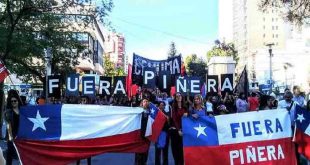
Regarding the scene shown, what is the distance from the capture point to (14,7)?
18062 mm

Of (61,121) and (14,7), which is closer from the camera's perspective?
(61,121)

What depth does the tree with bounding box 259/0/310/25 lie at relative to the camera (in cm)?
1935

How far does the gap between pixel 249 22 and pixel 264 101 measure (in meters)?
144

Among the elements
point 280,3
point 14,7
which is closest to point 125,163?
point 14,7

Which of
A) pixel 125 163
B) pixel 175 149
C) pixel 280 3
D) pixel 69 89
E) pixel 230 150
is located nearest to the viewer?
pixel 230 150

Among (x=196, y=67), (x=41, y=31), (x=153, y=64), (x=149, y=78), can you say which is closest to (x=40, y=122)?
(x=149, y=78)

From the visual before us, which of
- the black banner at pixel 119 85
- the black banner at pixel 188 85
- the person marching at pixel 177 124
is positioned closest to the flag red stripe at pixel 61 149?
the person marching at pixel 177 124

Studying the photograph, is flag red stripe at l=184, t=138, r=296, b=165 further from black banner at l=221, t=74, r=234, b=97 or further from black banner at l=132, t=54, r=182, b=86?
black banner at l=132, t=54, r=182, b=86

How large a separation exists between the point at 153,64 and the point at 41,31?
416 centimetres

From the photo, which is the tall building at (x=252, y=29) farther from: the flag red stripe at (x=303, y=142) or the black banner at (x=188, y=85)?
the flag red stripe at (x=303, y=142)

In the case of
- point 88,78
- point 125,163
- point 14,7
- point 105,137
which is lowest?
point 125,163

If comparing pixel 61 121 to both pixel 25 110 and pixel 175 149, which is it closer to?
pixel 25 110

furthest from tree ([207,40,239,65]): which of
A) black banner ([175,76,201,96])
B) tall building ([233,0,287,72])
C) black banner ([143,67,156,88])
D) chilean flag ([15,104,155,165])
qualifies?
chilean flag ([15,104,155,165])

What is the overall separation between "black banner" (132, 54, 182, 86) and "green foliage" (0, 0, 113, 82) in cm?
200
